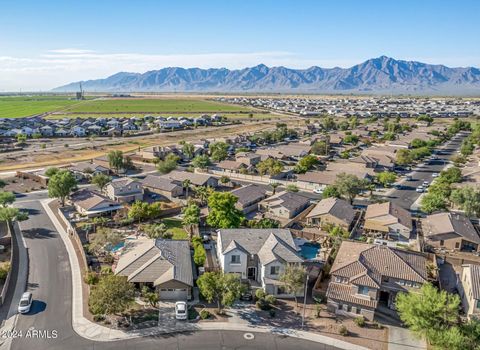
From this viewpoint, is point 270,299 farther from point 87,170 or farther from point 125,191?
point 87,170

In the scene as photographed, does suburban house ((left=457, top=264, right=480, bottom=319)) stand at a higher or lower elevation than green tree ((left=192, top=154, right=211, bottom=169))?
lower

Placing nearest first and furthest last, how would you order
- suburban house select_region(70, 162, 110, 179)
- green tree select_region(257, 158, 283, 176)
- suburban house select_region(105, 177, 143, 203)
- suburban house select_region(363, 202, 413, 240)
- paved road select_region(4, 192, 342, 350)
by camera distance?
paved road select_region(4, 192, 342, 350) → suburban house select_region(363, 202, 413, 240) → suburban house select_region(105, 177, 143, 203) → suburban house select_region(70, 162, 110, 179) → green tree select_region(257, 158, 283, 176)

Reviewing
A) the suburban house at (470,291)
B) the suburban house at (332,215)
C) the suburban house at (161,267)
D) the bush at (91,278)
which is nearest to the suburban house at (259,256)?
the suburban house at (161,267)

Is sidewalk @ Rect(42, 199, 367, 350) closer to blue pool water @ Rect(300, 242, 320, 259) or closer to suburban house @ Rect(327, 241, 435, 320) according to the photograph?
suburban house @ Rect(327, 241, 435, 320)

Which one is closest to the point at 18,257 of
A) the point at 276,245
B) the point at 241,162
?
the point at 276,245

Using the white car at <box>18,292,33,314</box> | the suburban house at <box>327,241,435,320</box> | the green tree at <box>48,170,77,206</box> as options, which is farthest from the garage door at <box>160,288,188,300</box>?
the green tree at <box>48,170,77,206</box>
